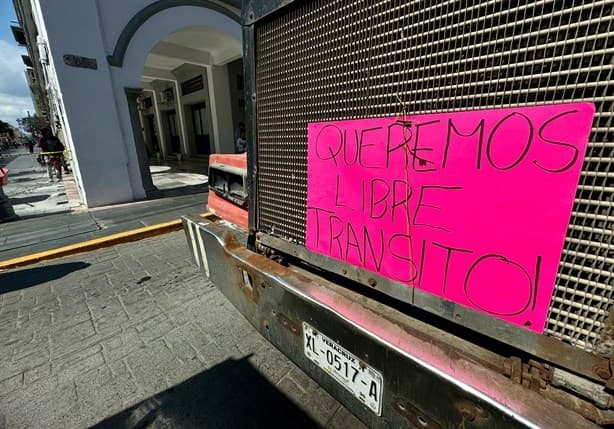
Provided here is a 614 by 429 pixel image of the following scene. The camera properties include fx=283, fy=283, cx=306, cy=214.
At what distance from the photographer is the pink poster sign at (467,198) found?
2.66 ft

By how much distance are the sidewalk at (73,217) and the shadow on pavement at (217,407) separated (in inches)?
148

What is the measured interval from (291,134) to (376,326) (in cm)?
107

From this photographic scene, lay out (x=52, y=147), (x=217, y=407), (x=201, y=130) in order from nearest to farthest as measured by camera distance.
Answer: (x=217, y=407) < (x=52, y=147) < (x=201, y=130)

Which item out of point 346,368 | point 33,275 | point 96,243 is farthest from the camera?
point 96,243

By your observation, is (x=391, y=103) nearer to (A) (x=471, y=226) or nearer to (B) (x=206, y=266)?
(A) (x=471, y=226)

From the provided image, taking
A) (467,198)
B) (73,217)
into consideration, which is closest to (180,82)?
(73,217)

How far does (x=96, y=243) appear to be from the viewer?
4.18 m

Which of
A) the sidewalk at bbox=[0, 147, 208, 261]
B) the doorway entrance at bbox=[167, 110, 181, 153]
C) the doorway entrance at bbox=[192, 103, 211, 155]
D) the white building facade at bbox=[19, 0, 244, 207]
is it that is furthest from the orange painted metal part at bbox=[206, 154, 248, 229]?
the doorway entrance at bbox=[167, 110, 181, 153]

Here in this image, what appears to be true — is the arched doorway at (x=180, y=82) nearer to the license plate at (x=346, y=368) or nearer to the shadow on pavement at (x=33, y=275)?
the shadow on pavement at (x=33, y=275)

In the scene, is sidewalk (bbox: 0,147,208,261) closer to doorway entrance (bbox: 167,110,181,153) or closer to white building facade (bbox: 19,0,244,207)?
white building facade (bbox: 19,0,244,207)

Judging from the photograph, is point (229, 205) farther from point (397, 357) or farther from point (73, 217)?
point (73, 217)

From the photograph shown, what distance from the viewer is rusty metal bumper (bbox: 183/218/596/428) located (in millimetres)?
Answer: 778

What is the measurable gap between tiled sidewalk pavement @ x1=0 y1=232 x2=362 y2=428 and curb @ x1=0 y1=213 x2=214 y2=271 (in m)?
0.60

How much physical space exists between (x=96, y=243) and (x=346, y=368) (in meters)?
4.45
